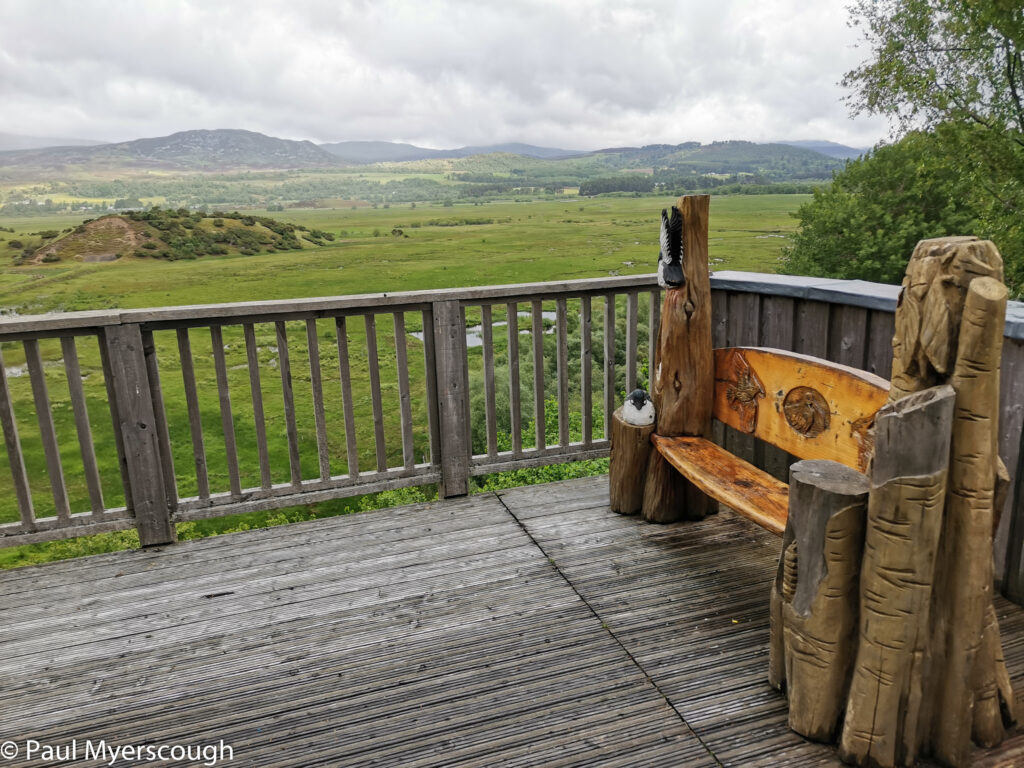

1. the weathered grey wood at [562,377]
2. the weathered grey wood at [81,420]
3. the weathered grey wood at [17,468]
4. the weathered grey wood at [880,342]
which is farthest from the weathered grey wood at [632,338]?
the weathered grey wood at [17,468]

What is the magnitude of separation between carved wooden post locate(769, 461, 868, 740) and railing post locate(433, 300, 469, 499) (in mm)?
2113

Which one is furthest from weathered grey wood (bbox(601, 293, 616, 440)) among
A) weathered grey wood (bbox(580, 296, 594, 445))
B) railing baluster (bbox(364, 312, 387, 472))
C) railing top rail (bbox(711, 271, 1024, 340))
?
railing baluster (bbox(364, 312, 387, 472))

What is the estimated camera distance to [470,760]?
6.20ft

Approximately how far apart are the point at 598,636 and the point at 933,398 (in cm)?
143

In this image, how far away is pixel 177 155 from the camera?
205 ft

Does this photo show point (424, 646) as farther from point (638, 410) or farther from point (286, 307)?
point (286, 307)

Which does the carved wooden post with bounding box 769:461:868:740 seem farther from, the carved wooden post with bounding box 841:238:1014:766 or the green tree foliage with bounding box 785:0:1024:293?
the green tree foliage with bounding box 785:0:1024:293

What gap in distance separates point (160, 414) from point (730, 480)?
2771mm

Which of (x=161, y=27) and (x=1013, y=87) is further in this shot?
(x=161, y=27)

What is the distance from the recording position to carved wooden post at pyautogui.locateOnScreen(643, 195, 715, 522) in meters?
3.20

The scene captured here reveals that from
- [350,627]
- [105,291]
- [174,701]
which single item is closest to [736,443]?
[350,627]

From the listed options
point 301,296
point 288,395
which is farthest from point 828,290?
point 301,296

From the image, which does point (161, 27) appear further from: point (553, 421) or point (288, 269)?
point (553, 421)

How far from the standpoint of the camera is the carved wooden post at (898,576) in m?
1.67
